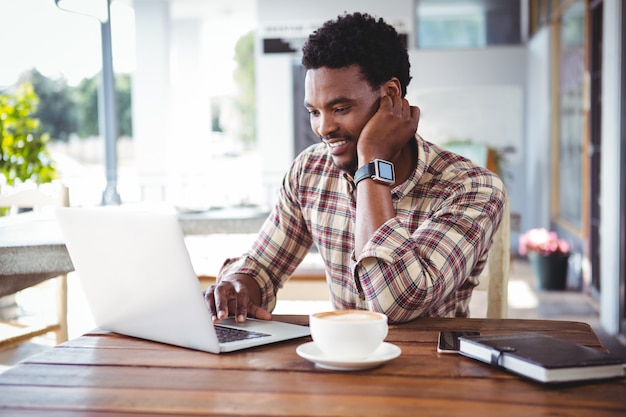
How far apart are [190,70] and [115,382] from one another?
8952 mm

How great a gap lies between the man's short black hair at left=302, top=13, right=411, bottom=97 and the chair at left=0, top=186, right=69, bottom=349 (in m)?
1.26

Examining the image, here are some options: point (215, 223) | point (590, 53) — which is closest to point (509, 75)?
point (590, 53)

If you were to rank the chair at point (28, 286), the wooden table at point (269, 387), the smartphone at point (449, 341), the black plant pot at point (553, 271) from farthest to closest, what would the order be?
1. the black plant pot at point (553, 271)
2. the chair at point (28, 286)
3. the smartphone at point (449, 341)
4. the wooden table at point (269, 387)

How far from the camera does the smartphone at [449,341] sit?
45.1 inches

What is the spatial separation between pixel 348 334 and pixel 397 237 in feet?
1.27

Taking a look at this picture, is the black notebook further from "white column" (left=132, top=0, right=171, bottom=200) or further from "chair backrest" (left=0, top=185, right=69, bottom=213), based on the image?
"white column" (left=132, top=0, right=171, bottom=200)

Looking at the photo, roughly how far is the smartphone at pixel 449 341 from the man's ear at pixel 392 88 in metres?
0.62

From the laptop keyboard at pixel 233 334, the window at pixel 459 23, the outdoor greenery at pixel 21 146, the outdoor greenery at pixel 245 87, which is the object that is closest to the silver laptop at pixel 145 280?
the laptop keyboard at pixel 233 334

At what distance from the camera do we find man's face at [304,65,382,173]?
1578 millimetres

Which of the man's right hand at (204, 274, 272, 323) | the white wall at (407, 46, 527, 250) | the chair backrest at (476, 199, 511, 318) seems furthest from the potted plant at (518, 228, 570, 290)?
the man's right hand at (204, 274, 272, 323)

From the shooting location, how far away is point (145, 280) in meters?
1.16

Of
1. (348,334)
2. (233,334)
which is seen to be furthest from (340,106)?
(348,334)

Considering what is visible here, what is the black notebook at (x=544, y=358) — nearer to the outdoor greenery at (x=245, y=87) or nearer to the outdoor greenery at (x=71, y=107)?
the outdoor greenery at (x=71, y=107)

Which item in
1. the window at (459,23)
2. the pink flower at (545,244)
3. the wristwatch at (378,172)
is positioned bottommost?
the pink flower at (545,244)
